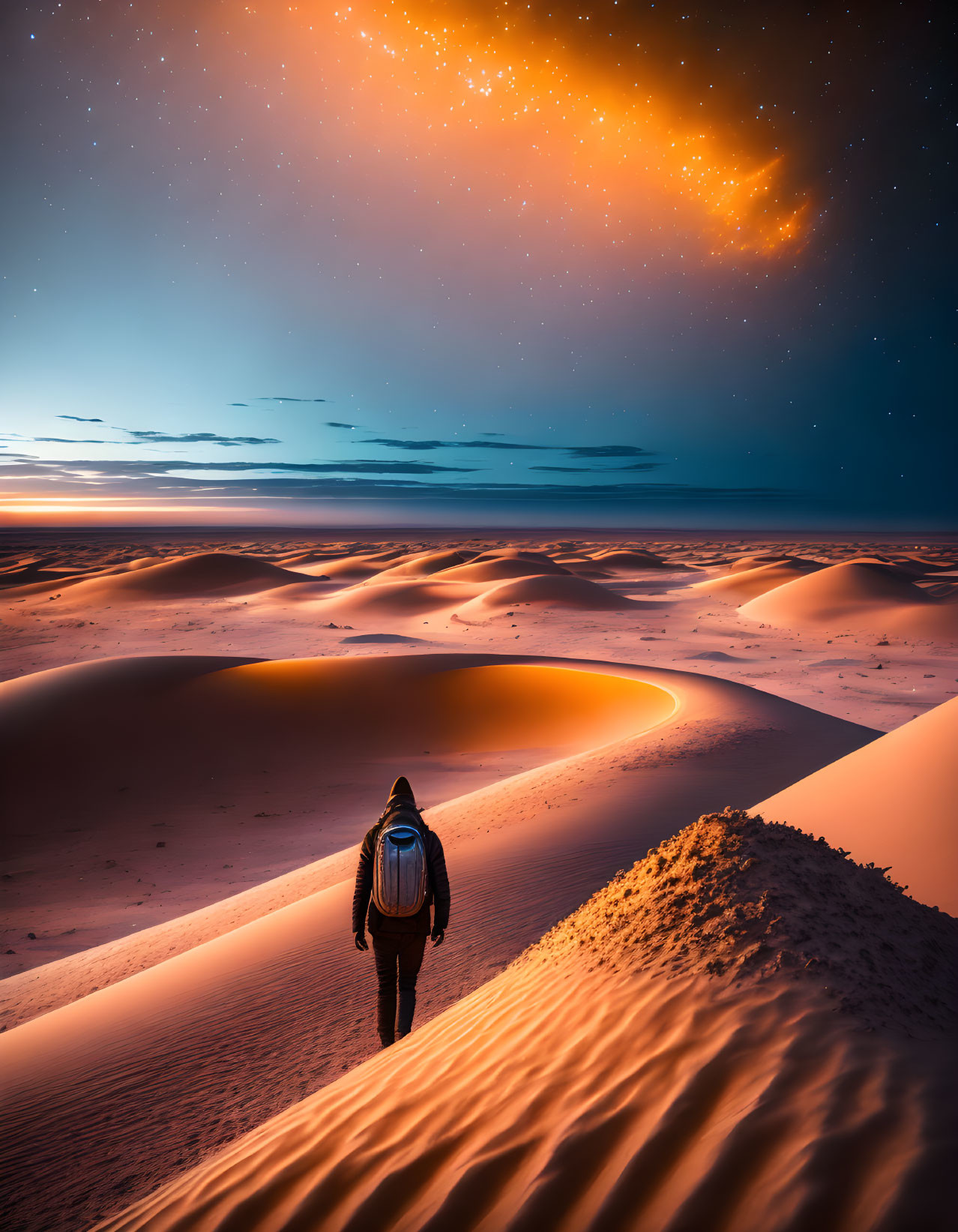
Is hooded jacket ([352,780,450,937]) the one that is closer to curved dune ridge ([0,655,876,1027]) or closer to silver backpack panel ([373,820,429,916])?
silver backpack panel ([373,820,429,916])

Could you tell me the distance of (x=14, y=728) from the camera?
40.2 feet

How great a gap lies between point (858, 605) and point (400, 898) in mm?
30086

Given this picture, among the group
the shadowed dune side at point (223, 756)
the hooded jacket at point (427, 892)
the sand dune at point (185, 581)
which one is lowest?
the sand dune at point (185, 581)

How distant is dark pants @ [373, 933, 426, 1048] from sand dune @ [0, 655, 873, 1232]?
0.39 metres

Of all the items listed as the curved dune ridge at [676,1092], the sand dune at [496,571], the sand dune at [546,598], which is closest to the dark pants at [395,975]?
the curved dune ridge at [676,1092]

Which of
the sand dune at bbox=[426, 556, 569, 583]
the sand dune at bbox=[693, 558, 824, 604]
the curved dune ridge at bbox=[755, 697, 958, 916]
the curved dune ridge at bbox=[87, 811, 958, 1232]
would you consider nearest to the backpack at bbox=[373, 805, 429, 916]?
the curved dune ridge at bbox=[87, 811, 958, 1232]

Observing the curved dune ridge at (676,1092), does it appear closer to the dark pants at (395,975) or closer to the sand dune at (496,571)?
the dark pants at (395,975)

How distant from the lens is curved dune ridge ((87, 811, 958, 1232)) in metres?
1.79

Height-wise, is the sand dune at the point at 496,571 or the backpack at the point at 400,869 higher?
the backpack at the point at 400,869

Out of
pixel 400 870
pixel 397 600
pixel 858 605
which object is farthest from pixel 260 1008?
pixel 858 605

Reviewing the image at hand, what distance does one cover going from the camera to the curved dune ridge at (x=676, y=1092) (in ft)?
5.88

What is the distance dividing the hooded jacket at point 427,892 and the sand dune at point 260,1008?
0.83 metres

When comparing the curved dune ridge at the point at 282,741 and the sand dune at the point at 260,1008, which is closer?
the sand dune at the point at 260,1008

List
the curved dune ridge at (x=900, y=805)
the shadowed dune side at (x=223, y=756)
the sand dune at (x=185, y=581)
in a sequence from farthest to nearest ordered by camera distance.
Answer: the sand dune at (x=185, y=581)
the shadowed dune side at (x=223, y=756)
the curved dune ridge at (x=900, y=805)
